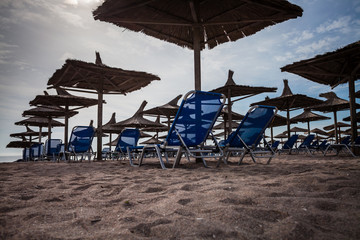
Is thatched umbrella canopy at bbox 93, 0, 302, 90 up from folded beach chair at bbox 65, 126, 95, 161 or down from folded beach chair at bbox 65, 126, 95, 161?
up

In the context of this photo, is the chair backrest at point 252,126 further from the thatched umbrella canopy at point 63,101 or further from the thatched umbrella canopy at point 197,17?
the thatched umbrella canopy at point 63,101

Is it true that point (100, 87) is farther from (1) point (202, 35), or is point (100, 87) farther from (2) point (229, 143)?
(2) point (229, 143)

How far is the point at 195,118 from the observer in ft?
11.2

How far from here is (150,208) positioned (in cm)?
135

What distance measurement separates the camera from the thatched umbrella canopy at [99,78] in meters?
6.86

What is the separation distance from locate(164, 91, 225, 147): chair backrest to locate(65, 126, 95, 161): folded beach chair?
3575mm

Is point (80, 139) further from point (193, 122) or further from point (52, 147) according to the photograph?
point (193, 122)

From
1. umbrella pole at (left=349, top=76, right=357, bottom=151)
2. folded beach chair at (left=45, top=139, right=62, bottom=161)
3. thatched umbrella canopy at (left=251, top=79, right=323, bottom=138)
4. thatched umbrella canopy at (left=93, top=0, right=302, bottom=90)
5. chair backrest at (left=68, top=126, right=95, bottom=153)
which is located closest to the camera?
thatched umbrella canopy at (left=93, top=0, right=302, bottom=90)

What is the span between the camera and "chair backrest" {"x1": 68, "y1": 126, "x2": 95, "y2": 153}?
19.7ft

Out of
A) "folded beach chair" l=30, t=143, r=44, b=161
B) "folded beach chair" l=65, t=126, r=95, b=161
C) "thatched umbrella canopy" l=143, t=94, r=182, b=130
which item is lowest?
"folded beach chair" l=30, t=143, r=44, b=161

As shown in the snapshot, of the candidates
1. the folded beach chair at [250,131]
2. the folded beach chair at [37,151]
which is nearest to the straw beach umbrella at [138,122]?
the folded beach chair at [37,151]

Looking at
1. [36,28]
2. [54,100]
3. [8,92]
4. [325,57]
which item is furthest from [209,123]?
[54,100]

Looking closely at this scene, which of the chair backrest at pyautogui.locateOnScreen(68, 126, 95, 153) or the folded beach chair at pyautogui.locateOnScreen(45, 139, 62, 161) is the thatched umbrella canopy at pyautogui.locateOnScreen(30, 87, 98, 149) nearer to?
the folded beach chair at pyautogui.locateOnScreen(45, 139, 62, 161)

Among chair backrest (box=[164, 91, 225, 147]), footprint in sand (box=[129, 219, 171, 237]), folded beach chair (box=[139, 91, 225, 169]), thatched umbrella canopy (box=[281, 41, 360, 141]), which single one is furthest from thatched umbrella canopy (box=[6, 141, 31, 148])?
footprint in sand (box=[129, 219, 171, 237])
